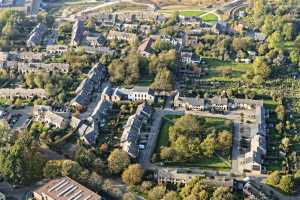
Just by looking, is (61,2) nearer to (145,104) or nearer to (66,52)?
(66,52)

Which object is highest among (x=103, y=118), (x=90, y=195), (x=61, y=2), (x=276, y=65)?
(x=61, y=2)

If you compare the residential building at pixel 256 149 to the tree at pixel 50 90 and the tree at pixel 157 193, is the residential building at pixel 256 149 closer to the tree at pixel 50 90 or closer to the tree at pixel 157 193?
the tree at pixel 157 193

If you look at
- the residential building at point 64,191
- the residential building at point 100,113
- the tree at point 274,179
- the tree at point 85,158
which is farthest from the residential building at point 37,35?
the tree at point 274,179

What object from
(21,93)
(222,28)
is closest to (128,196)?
(21,93)

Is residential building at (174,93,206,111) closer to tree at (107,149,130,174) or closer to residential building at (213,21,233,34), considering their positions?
tree at (107,149,130,174)

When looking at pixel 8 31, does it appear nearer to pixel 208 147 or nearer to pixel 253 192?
pixel 208 147

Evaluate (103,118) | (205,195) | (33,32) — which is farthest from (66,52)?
(205,195)
